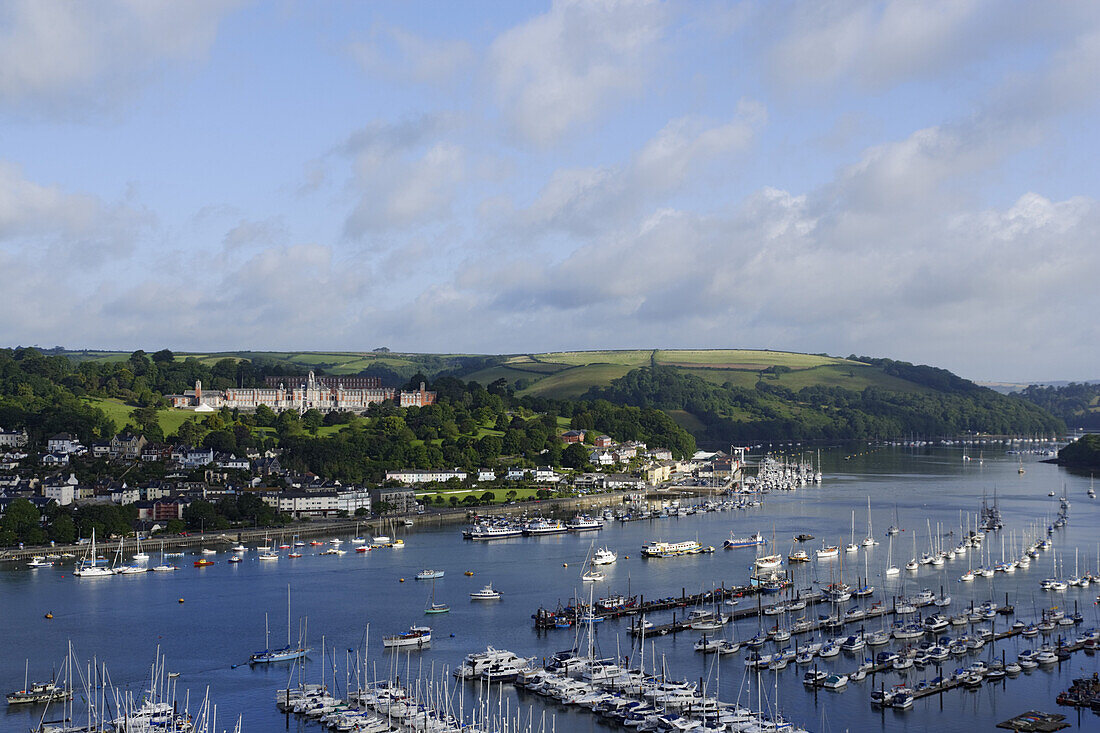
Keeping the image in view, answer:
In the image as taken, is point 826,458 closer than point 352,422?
No

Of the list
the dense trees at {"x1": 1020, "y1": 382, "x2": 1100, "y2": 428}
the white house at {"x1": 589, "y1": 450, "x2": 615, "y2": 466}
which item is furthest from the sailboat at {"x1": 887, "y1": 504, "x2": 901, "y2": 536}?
the dense trees at {"x1": 1020, "y1": 382, "x2": 1100, "y2": 428}

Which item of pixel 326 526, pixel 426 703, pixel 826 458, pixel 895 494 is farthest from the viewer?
pixel 826 458

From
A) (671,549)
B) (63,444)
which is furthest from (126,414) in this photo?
(671,549)

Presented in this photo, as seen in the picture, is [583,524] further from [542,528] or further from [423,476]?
[423,476]

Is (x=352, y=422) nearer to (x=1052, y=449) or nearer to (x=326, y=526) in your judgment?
(x=326, y=526)

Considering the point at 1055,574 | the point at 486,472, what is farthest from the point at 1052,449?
the point at 1055,574

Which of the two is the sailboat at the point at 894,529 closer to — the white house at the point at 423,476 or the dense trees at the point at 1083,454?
the white house at the point at 423,476
